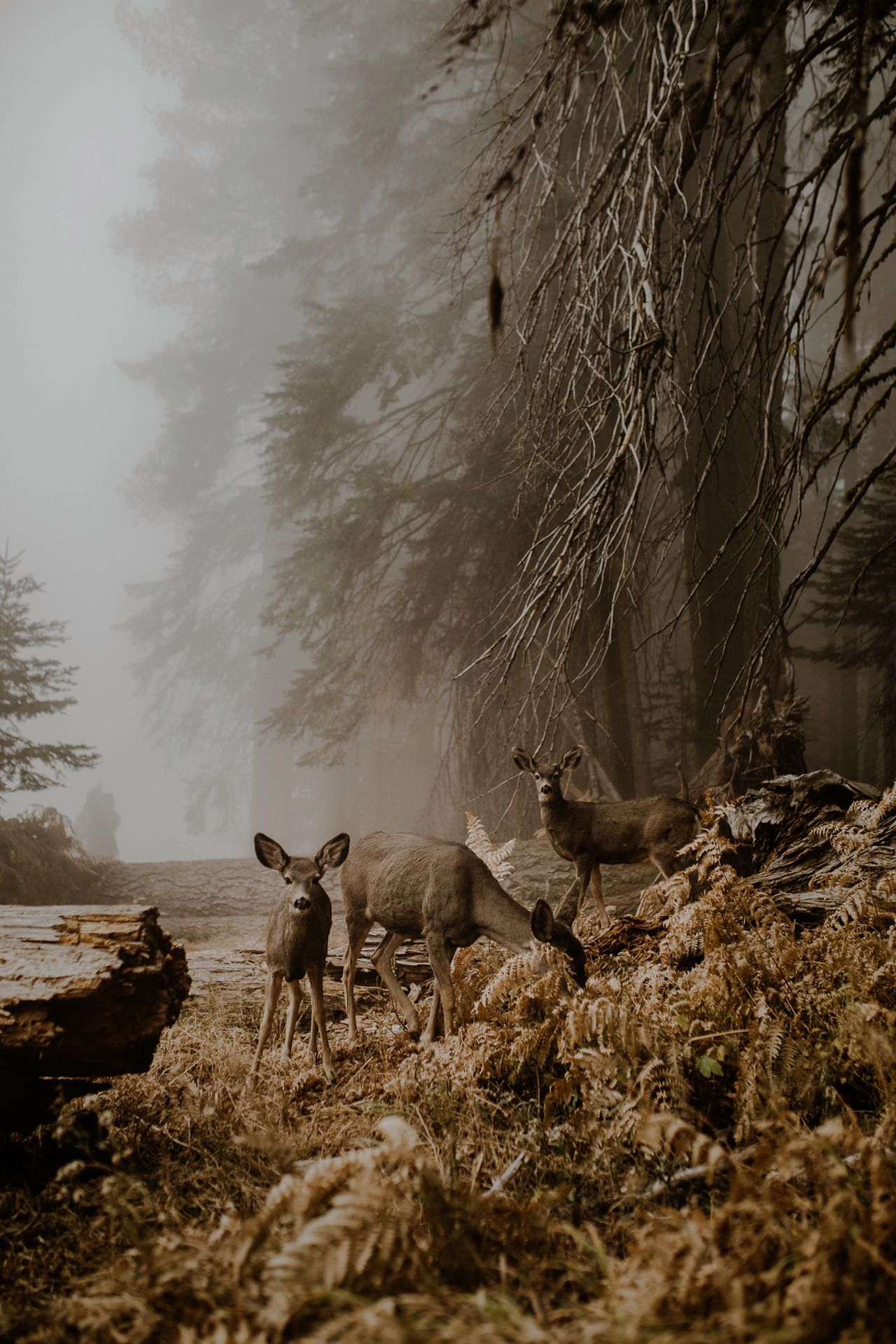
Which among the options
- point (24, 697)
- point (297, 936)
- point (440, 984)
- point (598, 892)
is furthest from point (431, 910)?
point (24, 697)

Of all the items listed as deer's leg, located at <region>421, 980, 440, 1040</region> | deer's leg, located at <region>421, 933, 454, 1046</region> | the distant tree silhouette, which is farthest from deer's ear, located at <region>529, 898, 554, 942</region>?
the distant tree silhouette

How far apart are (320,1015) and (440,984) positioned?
2.45 feet

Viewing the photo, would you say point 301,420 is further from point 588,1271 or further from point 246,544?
point 246,544

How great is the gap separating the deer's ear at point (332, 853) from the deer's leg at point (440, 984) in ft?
2.57

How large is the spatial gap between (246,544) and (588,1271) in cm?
2432

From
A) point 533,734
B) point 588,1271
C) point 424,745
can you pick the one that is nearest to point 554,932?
point 588,1271

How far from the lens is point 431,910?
448 centimetres

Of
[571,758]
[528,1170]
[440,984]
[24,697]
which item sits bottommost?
[528,1170]

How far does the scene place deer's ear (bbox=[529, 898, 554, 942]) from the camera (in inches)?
152

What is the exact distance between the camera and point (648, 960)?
426 cm

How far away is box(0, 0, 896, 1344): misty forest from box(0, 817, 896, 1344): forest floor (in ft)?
0.05

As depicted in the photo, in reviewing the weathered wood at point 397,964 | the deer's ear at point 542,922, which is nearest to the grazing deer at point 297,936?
the deer's ear at point 542,922

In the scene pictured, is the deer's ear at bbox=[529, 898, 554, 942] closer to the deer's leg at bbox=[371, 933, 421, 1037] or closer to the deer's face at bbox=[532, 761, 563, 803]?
the deer's leg at bbox=[371, 933, 421, 1037]

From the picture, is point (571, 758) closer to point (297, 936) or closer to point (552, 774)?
point (552, 774)
